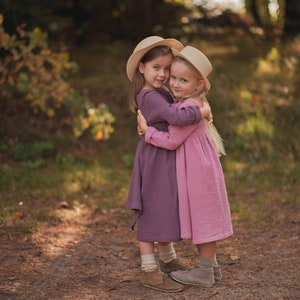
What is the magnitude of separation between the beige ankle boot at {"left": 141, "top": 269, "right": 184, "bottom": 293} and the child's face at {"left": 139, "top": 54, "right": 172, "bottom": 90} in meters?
1.14

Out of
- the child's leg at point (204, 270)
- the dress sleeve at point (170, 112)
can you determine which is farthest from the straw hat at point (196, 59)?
the child's leg at point (204, 270)

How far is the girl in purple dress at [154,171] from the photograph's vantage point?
3703 mm

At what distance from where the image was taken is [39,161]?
6.60 meters

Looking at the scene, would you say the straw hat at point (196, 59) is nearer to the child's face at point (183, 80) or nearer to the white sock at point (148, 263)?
the child's face at point (183, 80)

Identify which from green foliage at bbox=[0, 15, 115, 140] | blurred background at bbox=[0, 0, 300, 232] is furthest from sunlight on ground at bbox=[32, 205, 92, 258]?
green foliage at bbox=[0, 15, 115, 140]

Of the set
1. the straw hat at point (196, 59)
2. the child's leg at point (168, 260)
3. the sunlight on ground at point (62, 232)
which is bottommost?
the child's leg at point (168, 260)

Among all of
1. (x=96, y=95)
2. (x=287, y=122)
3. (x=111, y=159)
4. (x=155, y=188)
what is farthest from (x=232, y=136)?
(x=155, y=188)

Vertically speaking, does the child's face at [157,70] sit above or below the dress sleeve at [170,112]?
above

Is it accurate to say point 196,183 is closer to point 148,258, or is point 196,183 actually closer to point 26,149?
point 148,258

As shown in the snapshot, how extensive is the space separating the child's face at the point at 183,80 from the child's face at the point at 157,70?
0.07 m

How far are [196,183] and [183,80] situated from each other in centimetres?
61

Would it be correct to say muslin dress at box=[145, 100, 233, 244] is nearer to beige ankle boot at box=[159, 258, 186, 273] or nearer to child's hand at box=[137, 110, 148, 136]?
child's hand at box=[137, 110, 148, 136]

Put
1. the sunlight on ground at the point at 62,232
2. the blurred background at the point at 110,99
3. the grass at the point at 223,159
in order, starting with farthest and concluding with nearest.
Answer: the blurred background at the point at 110,99 < the grass at the point at 223,159 < the sunlight on ground at the point at 62,232

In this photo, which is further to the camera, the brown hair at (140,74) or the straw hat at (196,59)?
the brown hair at (140,74)
